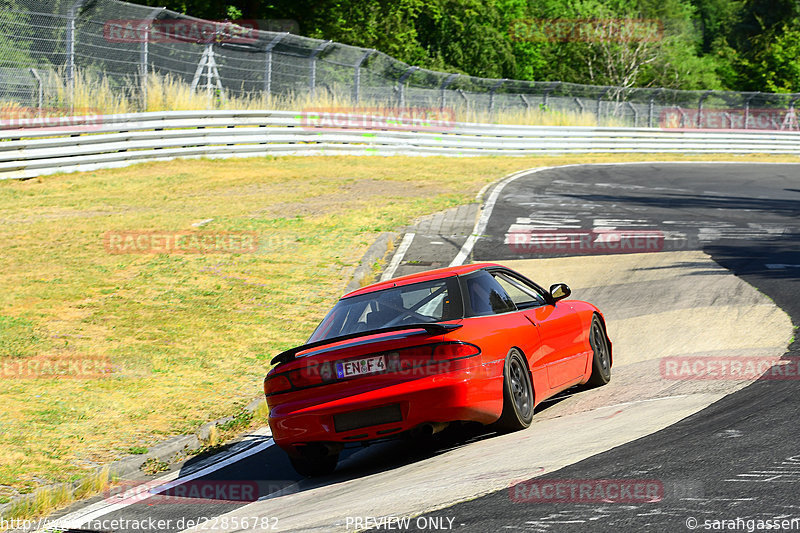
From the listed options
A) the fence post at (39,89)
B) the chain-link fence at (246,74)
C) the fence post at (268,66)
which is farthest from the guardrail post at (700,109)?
the fence post at (39,89)

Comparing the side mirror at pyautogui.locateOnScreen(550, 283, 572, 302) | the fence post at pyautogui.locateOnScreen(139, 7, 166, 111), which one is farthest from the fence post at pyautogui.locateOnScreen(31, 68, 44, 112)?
the side mirror at pyautogui.locateOnScreen(550, 283, 572, 302)

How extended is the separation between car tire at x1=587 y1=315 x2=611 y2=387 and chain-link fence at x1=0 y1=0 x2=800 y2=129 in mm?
15932

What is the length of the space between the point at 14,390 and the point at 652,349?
6.11 meters

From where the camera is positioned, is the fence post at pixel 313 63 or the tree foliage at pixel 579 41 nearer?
the fence post at pixel 313 63

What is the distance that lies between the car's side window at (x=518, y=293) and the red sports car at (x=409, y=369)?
0.91ft

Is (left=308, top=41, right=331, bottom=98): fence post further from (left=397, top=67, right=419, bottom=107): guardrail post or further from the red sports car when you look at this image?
the red sports car

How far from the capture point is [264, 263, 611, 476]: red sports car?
6.57m

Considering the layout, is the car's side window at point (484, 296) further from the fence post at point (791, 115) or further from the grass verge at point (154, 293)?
the fence post at point (791, 115)

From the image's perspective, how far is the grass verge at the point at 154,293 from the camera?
8523 mm

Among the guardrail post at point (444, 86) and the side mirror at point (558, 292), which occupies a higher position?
the guardrail post at point (444, 86)

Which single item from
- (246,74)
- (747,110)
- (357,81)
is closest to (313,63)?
(357,81)

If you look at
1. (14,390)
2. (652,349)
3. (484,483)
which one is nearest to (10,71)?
(14,390)

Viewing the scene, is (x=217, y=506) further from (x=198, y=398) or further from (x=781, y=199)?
(x=781, y=199)

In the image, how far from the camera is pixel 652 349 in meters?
9.75
